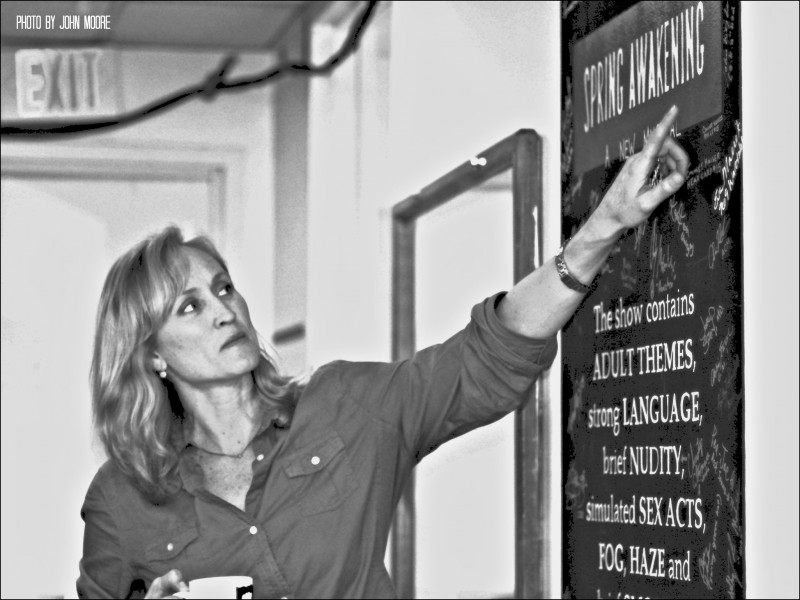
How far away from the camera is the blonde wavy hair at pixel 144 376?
2.22 metres

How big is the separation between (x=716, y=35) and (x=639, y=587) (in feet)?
2.56

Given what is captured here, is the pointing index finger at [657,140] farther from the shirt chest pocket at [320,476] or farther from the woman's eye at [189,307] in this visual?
the woman's eye at [189,307]

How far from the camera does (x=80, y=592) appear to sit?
2.22 metres

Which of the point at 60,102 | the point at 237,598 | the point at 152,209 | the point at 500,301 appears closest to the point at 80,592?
the point at 237,598

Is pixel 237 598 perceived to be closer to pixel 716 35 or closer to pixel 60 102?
pixel 716 35

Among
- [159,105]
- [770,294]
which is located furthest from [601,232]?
[159,105]

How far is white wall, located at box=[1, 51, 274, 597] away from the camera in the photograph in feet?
15.1

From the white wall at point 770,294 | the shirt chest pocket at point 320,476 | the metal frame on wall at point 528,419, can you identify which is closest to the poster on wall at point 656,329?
the white wall at point 770,294

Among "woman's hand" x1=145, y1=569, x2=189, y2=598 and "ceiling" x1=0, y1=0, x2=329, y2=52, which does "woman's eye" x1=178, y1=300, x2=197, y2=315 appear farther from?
"ceiling" x1=0, y1=0, x2=329, y2=52

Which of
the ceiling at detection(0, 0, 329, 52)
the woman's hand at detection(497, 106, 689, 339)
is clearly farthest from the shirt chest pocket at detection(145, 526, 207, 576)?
the ceiling at detection(0, 0, 329, 52)

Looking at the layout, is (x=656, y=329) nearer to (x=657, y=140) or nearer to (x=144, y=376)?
(x=657, y=140)

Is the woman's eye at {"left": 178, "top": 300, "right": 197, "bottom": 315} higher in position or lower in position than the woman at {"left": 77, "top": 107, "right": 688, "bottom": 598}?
higher

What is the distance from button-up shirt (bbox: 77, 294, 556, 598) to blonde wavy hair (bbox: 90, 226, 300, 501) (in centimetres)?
3

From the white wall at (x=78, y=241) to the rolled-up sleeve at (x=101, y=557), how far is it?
2403 millimetres
